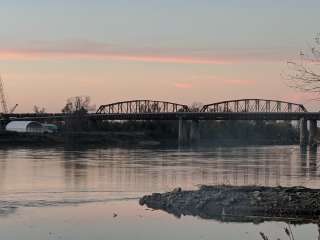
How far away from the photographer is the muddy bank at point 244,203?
28047mm

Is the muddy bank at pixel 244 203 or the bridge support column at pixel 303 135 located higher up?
the bridge support column at pixel 303 135

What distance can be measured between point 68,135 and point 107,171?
5091 inches

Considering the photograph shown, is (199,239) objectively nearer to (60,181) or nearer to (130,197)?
(130,197)

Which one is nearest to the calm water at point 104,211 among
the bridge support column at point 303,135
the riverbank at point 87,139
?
the riverbank at point 87,139

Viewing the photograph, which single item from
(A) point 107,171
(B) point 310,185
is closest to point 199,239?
(B) point 310,185

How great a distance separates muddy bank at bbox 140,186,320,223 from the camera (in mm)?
28047

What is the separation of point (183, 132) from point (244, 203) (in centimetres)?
Result: 14744

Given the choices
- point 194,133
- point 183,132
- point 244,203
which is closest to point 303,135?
point 194,133

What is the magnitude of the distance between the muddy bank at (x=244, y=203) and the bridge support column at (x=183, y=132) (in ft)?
449

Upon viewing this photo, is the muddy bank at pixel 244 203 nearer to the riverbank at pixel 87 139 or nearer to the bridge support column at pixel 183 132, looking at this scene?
the riverbank at pixel 87 139

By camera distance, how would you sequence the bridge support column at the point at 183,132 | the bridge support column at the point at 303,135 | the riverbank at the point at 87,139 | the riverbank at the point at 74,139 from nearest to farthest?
1. the riverbank at the point at 74,139
2. the riverbank at the point at 87,139
3. the bridge support column at the point at 303,135
4. the bridge support column at the point at 183,132

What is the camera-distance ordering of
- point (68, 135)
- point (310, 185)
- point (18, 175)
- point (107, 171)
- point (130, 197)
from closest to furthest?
point (130, 197)
point (310, 185)
point (18, 175)
point (107, 171)
point (68, 135)

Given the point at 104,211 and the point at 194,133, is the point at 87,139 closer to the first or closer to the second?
the point at 194,133

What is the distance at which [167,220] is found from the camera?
27.2m
